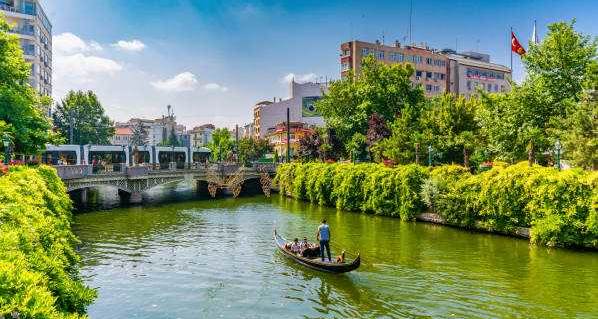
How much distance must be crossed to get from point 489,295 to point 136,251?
2014cm

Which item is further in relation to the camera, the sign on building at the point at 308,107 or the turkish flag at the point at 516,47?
the sign on building at the point at 308,107

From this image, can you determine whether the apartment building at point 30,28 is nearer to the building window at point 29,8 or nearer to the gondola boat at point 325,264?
the building window at point 29,8

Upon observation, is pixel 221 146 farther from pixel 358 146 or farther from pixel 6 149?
pixel 6 149

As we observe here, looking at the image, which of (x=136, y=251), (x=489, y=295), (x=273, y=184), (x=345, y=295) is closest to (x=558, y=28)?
(x=489, y=295)

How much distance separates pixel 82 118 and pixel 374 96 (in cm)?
5922

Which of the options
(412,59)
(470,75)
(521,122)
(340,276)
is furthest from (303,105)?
(340,276)

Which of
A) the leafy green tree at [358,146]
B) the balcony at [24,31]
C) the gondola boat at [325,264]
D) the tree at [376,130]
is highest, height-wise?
the balcony at [24,31]

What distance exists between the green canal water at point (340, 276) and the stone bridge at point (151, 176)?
1070cm

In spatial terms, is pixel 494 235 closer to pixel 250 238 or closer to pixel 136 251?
pixel 250 238

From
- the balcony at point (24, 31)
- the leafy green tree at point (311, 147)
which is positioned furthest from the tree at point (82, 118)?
the leafy green tree at point (311, 147)

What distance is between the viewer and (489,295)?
20.3 metres

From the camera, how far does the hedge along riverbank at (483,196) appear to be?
27.7 metres

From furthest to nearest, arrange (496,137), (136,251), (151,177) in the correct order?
1. (151,177)
2. (496,137)
3. (136,251)

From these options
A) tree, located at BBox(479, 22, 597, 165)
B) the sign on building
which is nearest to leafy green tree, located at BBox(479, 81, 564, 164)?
tree, located at BBox(479, 22, 597, 165)
